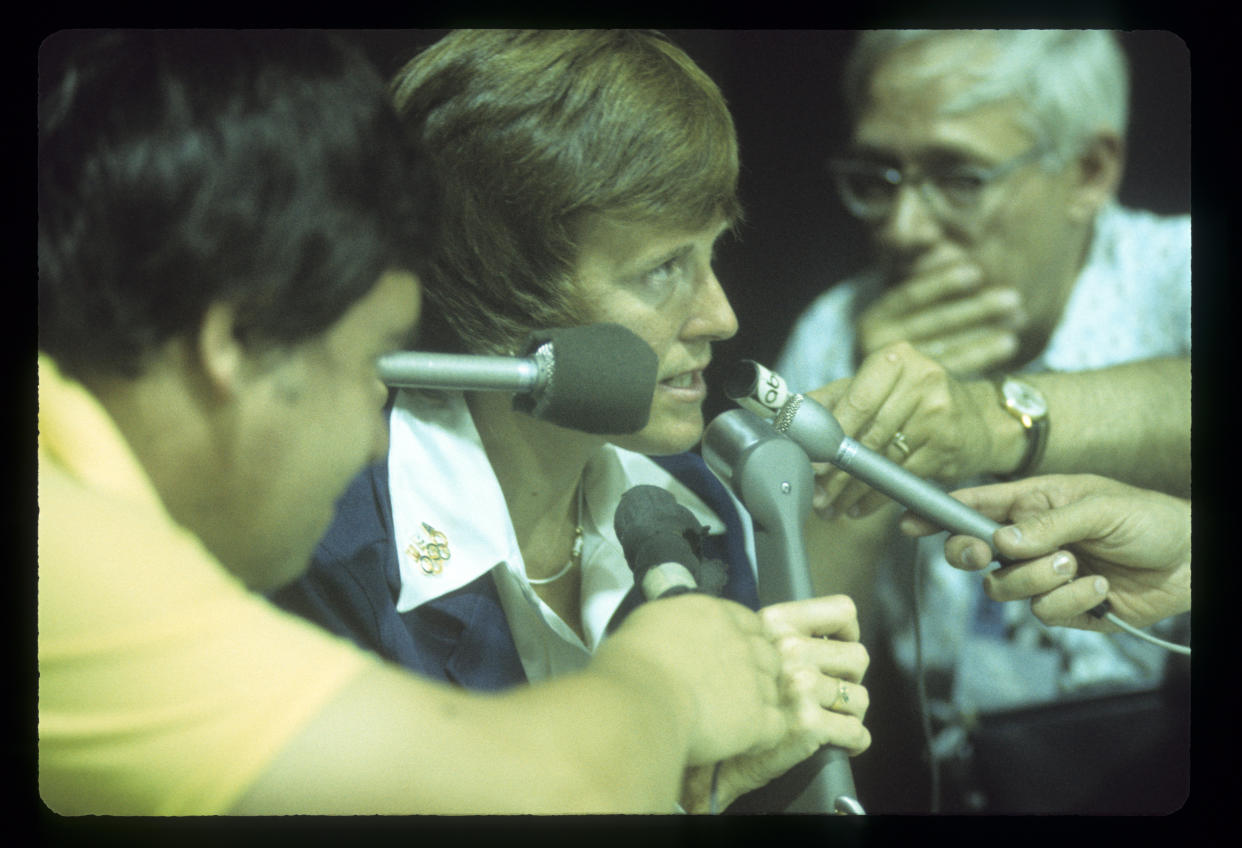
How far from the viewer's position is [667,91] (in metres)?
1.19

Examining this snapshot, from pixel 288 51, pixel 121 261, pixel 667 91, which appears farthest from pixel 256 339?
pixel 667 91

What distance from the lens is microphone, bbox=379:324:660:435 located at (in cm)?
102

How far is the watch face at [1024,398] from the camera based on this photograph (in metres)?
1.36

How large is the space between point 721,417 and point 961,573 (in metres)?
0.39

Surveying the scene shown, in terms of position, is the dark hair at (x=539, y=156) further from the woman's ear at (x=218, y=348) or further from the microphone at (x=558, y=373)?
the woman's ear at (x=218, y=348)

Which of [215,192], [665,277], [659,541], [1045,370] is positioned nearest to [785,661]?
[659,541]

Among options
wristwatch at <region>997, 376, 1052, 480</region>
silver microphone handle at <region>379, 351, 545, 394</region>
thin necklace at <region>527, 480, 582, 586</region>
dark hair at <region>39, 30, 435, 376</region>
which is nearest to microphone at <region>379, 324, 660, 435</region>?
Answer: silver microphone handle at <region>379, 351, 545, 394</region>

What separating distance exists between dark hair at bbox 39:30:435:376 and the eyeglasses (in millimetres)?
530

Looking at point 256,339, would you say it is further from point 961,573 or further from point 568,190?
point 961,573

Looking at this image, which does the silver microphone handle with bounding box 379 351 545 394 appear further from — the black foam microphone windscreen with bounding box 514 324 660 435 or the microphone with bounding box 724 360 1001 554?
the microphone with bounding box 724 360 1001 554

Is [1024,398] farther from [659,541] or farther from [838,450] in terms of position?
[659,541]

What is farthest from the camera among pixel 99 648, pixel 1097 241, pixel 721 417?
pixel 1097 241

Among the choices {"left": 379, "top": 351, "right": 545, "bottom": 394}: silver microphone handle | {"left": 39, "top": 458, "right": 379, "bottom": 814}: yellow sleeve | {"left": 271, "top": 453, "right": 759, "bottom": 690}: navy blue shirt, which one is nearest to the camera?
{"left": 39, "top": 458, "right": 379, "bottom": 814}: yellow sleeve

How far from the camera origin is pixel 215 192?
2.99 ft
